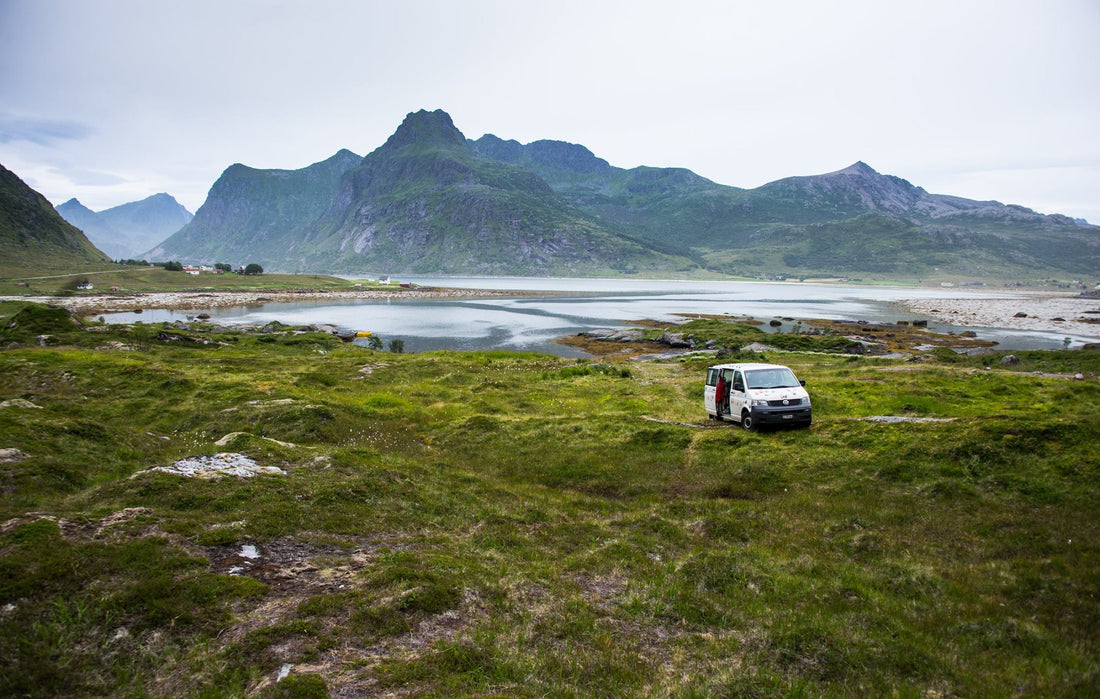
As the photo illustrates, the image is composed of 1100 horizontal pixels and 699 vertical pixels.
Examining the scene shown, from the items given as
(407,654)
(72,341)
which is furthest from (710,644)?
(72,341)

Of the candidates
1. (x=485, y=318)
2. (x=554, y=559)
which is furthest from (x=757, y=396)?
(x=485, y=318)

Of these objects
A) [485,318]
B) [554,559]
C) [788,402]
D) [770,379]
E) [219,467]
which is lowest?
[554,559]

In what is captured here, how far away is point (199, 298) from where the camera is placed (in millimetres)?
141000

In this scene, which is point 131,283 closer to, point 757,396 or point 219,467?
point 219,467

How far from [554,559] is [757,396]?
13209 mm

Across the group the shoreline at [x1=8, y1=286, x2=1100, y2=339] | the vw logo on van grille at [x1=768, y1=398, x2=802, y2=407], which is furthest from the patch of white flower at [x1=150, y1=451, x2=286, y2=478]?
the shoreline at [x1=8, y1=286, x2=1100, y2=339]

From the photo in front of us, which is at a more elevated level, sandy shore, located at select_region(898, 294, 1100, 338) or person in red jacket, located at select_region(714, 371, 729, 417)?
sandy shore, located at select_region(898, 294, 1100, 338)

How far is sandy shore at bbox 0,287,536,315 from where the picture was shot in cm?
10981

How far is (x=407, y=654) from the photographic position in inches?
297

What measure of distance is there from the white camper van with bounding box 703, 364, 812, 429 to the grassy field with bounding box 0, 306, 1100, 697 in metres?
1.13

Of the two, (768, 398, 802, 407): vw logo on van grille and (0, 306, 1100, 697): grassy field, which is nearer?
(0, 306, 1100, 697): grassy field

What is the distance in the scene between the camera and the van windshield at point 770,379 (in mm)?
21984

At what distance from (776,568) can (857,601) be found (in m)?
1.65

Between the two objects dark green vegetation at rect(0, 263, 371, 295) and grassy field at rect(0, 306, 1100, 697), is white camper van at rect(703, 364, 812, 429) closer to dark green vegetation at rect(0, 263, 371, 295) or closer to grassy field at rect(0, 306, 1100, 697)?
grassy field at rect(0, 306, 1100, 697)
